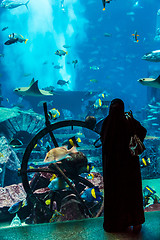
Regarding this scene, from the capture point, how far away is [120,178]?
1.89 metres

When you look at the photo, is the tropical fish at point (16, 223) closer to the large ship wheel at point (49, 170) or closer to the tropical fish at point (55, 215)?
the large ship wheel at point (49, 170)

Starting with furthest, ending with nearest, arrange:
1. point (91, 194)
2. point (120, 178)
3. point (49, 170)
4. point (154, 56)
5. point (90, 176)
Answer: point (154, 56)
point (90, 176)
point (91, 194)
point (49, 170)
point (120, 178)

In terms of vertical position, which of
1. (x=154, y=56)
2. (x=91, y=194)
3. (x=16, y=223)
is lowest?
(x=16, y=223)

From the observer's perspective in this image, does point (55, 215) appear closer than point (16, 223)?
Yes

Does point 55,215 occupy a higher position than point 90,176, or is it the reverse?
point 90,176

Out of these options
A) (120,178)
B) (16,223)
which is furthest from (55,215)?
(120,178)

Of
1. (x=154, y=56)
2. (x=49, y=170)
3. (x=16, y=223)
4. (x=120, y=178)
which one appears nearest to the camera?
(x=120, y=178)

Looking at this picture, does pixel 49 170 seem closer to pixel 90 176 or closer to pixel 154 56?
pixel 90 176

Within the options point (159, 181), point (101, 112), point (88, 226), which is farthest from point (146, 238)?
point (101, 112)

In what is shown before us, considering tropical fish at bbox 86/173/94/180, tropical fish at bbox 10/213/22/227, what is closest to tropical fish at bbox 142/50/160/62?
tropical fish at bbox 86/173/94/180

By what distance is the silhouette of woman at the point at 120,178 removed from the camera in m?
1.87

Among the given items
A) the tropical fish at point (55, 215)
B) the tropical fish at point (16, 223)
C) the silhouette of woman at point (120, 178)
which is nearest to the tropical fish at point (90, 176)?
the tropical fish at point (55, 215)

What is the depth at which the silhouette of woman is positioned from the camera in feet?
6.15

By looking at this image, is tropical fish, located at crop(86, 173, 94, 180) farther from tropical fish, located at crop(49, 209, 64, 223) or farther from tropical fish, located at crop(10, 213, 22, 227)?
tropical fish, located at crop(10, 213, 22, 227)
